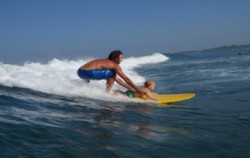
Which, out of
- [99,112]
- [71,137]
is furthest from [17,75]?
[71,137]

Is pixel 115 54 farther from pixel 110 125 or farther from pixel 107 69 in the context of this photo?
pixel 110 125

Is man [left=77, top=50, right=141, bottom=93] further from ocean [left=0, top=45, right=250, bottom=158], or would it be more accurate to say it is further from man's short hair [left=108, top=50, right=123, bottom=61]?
ocean [left=0, top=45, right=250, bottom=158]

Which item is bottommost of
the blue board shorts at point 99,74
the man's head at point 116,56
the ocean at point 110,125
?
the ocean at point 110,125

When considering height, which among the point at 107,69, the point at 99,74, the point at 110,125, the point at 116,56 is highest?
the point at 116,56

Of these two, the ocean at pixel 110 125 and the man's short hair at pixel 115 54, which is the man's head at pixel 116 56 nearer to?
the man's short hair at pixel 115 54

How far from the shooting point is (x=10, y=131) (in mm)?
4215

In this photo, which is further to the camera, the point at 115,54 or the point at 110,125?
the point at 115,54

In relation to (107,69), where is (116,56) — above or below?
above

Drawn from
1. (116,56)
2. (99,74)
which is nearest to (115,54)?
(116,56)

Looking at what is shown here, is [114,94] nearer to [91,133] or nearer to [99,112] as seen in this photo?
[99,112]

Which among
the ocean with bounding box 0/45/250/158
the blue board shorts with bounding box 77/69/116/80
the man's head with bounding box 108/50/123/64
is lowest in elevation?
the ocean with bounding box 0/45/250/158

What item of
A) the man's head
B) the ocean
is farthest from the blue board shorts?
the ocean

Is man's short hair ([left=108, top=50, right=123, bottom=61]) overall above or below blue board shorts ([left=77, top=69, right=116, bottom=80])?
above

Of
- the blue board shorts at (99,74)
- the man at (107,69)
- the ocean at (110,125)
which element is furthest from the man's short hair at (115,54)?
the ocean at (110,125)
